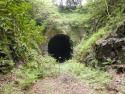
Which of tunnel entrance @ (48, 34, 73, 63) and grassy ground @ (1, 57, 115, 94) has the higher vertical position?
grassy ground @ (1, 57, 115, 94)

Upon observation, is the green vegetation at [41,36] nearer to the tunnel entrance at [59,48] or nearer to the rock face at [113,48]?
the rock face at [113,48]

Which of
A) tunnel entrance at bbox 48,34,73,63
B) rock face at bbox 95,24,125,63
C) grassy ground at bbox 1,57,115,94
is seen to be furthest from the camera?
tunnel entrance at bbox 48,34,73,63

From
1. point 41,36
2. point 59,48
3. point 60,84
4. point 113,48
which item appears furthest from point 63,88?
point 59,48

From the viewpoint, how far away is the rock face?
1155 centimetres

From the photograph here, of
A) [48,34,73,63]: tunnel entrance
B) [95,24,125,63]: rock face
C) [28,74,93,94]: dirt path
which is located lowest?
[48,34,73,63]: tunnel entrance

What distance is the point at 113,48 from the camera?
39.4 ft

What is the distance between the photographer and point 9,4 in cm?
660

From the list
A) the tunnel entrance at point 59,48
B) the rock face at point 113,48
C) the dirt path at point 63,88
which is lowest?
the tunnel entrance at point 59,48

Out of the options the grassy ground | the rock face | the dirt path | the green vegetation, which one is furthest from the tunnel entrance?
the dirt path

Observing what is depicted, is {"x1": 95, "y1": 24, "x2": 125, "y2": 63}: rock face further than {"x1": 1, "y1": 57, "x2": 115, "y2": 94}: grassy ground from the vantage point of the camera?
→ Yes

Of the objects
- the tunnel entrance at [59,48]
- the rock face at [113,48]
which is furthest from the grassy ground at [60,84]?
the tunnel entrance at [59,48]

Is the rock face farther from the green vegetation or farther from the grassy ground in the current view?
the grassy ground

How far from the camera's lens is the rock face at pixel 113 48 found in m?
11.6

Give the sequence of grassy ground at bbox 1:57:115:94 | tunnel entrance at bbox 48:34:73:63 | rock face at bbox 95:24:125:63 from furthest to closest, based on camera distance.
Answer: tunnel entrance at bbox 48:34:73:63
rock face at bbox 95:24:125:63
grassy ground at bbox 1:57:115:94
